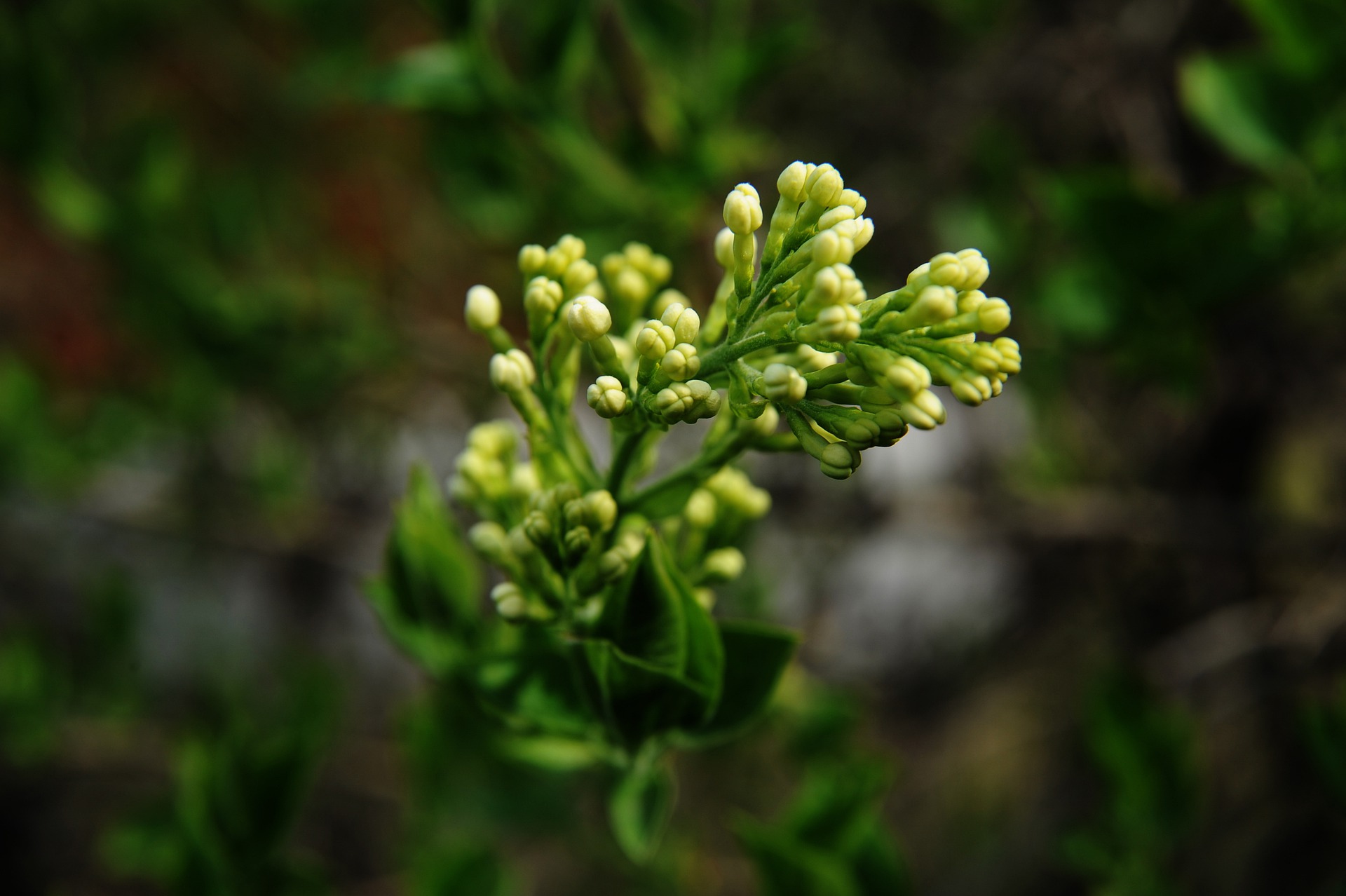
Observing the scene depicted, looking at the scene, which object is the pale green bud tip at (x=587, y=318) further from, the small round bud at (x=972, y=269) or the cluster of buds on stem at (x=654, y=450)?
the small round bud at (x=972, y=269)

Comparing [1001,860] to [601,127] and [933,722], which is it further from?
[601,127]

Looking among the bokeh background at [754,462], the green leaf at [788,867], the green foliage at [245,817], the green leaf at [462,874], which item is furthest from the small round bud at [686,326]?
the green leaf at [462,874]

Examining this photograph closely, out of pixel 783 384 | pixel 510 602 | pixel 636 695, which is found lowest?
pixel 636 695

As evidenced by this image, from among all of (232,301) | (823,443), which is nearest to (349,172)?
(232,301)

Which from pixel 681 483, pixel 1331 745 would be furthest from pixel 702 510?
pixel 1331 745

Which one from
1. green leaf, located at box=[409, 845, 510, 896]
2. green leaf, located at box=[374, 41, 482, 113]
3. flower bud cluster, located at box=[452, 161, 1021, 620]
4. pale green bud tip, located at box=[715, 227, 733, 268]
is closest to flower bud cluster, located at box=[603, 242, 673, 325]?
flower bud cluster, located at box=[452, 161, 1021, 620]

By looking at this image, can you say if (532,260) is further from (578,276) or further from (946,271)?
(946,271)

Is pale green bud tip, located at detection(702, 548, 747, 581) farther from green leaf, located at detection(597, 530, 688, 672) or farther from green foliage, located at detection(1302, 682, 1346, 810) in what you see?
green foliage, located at detection(1302, 682, 1346, 810)
